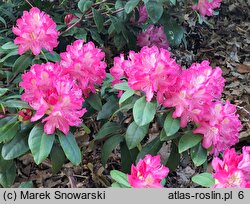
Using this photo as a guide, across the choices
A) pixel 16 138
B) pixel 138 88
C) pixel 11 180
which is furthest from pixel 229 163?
pixel 11 180

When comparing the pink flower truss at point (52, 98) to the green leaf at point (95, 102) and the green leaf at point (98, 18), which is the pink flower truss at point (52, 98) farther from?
the green leaf at point (98, 18)

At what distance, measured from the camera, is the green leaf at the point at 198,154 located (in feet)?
4.99

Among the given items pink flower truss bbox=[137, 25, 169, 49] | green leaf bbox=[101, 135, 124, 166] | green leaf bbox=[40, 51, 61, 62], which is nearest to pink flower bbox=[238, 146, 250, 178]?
green leaf bbox=[101, 135, 124, 166]

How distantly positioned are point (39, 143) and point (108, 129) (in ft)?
1.24

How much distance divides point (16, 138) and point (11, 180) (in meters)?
0.24

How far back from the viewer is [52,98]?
4.58 feet

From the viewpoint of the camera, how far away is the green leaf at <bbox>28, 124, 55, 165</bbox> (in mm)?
1421

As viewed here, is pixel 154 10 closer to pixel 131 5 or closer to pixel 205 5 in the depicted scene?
pixel 131 5

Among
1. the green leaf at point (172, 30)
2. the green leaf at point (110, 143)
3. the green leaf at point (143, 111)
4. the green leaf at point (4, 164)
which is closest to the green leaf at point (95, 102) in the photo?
the green leaf at point (110, 143)

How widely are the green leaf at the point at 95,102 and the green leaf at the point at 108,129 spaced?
0.08m

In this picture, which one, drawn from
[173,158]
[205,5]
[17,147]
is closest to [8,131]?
[17,147]

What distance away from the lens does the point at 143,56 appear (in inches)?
58.6
